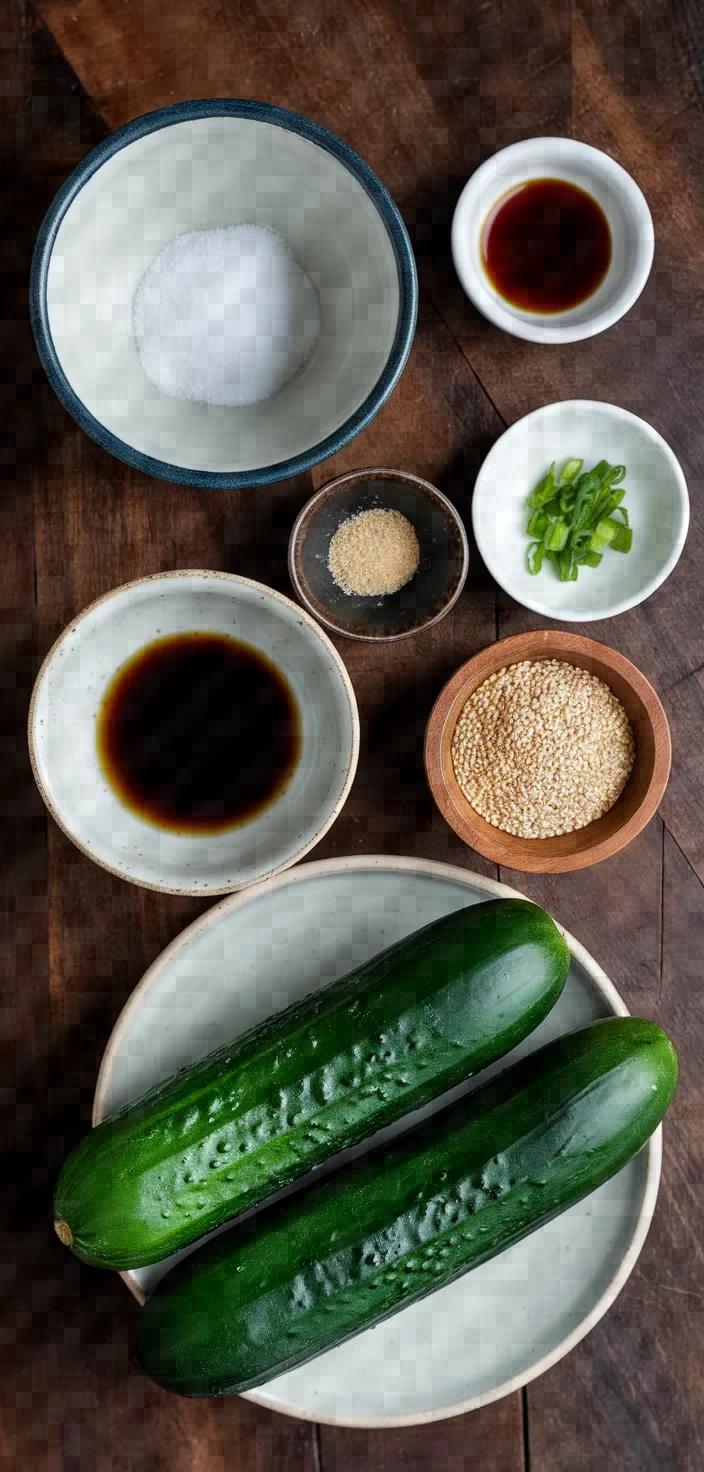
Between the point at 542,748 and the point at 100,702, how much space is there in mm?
647

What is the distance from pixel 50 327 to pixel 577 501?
77cm

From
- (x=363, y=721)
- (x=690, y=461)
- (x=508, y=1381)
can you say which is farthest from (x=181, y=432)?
(x=508, y=1381)

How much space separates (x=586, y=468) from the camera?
1.62 m

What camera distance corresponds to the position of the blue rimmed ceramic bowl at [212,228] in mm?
1367

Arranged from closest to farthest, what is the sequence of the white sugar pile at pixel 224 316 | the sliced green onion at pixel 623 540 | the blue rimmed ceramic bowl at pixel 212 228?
the blue rimmed ceramic bowl at pixel 212 228 < the white sugar pile at pixel 224 316 < the sliced green onion at pixel 623 540

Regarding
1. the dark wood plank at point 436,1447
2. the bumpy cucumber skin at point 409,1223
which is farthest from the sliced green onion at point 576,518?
the dark wood plank at point 436,1447

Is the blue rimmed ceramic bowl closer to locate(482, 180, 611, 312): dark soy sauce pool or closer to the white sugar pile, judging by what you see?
the white sugar pile

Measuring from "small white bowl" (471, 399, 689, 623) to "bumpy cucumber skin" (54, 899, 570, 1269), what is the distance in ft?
1.66

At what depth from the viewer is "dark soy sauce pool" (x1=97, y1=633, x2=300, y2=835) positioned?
157 cm

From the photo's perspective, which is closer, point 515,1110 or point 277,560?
point 515,1110

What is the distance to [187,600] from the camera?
5.02 feet

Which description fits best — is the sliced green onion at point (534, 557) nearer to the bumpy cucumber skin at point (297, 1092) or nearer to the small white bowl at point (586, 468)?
the small white bowl at point (586, 468)

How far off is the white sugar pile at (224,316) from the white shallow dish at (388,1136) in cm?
71

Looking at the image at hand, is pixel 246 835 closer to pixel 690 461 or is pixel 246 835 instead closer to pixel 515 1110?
pixel 515 1110
